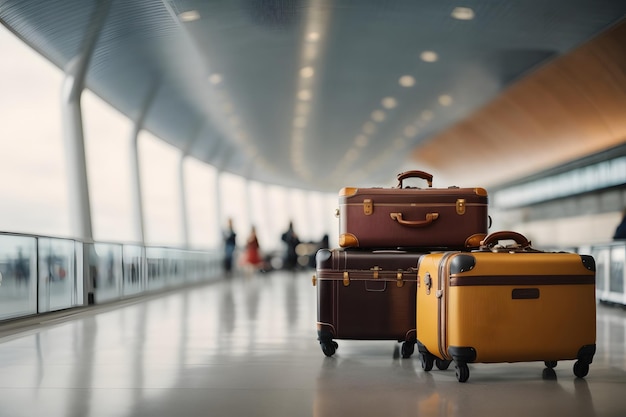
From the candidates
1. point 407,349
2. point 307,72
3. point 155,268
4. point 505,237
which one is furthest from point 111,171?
point 505,237

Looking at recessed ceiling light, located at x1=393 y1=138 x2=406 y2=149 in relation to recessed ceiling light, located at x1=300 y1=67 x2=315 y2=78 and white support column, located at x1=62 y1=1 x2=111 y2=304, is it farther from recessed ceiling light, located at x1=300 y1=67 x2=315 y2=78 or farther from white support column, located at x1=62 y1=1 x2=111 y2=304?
white support column, located at x1=62 y1=1 x2=111 y2=304

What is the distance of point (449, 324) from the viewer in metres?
4.67

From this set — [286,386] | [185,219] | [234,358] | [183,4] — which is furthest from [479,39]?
[185,219]

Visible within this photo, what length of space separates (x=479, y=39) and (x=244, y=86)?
24.5ft

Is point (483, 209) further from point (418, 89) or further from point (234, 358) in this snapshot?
point (418, 89)

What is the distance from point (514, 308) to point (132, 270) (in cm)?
1114

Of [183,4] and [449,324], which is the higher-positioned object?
[183,4]

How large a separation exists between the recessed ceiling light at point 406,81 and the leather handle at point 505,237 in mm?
15107

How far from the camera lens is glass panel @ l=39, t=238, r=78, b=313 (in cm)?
995

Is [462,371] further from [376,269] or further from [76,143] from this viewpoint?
[76,143]

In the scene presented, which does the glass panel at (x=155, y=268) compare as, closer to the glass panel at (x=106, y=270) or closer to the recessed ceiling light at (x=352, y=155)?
the glass panel at (x=106, y=270)

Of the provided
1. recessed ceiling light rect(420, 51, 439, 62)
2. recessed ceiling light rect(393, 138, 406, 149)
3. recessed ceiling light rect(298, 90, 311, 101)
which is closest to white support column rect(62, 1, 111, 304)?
recessed ceiling light rect(420, 51, 439, 62)

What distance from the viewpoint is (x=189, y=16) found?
1329 centimetres

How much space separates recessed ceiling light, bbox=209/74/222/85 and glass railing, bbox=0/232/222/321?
4.34 m
